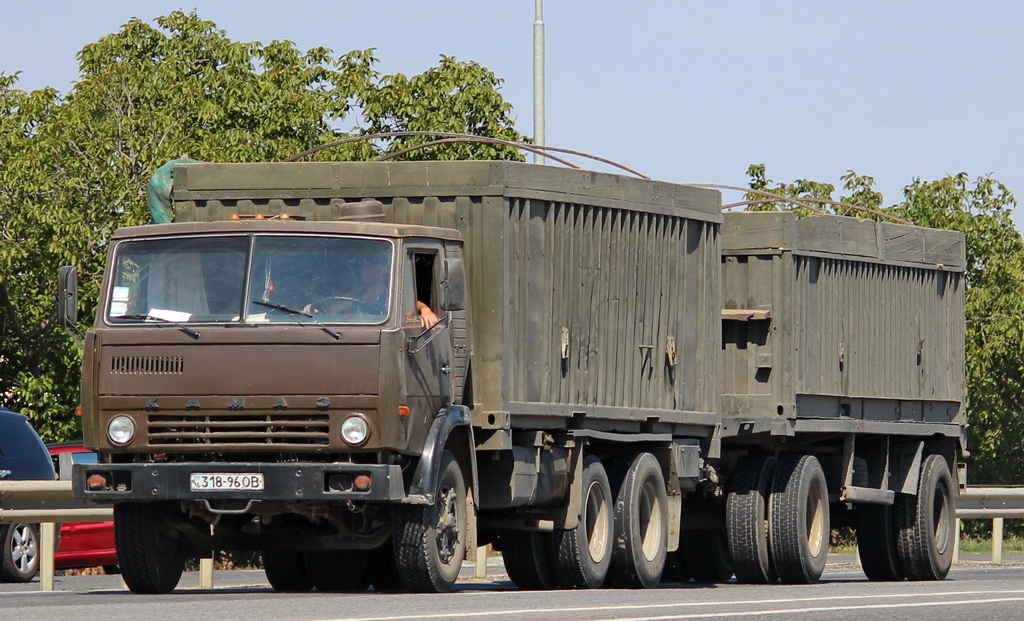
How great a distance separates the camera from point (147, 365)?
42.5ft

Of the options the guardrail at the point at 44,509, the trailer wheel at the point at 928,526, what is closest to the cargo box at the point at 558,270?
the guardrail at the point at 44,509

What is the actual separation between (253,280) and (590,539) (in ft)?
12.6

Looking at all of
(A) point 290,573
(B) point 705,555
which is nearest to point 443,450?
(A) point 290,573

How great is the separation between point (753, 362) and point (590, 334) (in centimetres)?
322

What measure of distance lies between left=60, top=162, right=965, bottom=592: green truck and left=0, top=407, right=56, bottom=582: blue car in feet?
14.1

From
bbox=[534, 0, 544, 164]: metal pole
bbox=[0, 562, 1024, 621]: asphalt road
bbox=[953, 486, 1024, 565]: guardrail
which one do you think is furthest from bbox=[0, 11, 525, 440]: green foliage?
bbox=[0, 562, 1024, 621]: asphalt road

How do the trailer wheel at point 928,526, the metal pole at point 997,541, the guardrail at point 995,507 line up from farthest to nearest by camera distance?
the metal pole at point 997,541 < the guardrail at point 995,507 < the trailer wheel at point 928,526

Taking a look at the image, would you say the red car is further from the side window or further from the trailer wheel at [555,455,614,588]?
the side window

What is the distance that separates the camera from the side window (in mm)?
13289

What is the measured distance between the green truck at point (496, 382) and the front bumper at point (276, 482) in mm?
18

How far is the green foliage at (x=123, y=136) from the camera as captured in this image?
94.9 ft

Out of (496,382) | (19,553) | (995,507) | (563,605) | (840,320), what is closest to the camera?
(563,605)

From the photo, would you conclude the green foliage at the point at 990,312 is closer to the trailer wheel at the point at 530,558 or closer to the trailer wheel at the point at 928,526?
the trailer wheel at the point at 928,526

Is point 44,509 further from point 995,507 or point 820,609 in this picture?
point 995,507
